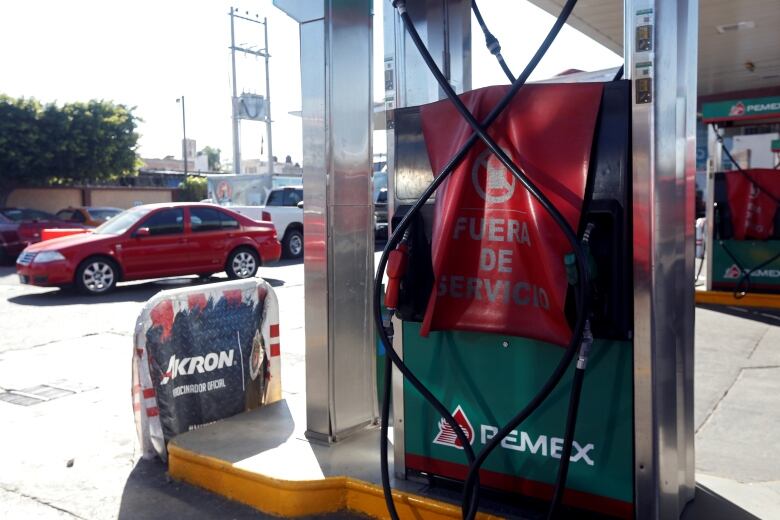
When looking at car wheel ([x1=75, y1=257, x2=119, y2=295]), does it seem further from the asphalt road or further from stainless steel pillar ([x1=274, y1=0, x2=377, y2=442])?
stainless steel pillar ([x1=274, y1=0, x2=377, y2=442])

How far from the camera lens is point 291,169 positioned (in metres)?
73.5

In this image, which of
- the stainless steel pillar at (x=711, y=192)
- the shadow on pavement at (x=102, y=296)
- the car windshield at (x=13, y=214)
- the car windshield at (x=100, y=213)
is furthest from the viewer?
the car windshield at (x=100, y=213)

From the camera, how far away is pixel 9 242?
64.2ft

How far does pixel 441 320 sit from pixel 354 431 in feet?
5.11

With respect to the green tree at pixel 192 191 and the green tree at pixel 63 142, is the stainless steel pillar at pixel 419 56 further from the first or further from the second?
the green tree at pixel 192 191

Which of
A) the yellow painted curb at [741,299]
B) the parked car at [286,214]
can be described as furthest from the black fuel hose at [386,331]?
the parked car at [286,214]

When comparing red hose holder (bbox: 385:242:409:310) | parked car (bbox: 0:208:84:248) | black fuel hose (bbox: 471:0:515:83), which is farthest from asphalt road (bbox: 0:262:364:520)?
parked car (bbox: 0:208:84:248)

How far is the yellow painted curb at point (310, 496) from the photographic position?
3564mm

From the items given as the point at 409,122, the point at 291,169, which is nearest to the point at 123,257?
the point at 409,122

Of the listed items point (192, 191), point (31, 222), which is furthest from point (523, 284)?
point (192, 191)

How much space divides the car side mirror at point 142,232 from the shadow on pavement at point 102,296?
1005 millimetres

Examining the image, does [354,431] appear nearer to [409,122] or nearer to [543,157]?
[409,122]

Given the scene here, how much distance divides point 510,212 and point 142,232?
1115 centimetres

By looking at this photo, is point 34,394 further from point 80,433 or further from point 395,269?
point 395,269
